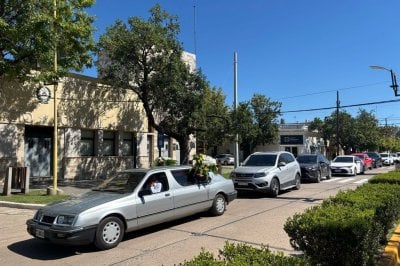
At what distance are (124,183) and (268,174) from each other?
788cm

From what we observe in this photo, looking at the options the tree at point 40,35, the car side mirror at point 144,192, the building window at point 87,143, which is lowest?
the car side mirror at point 144,192

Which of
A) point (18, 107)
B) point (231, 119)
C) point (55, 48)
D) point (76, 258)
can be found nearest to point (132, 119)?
point (231, 119)

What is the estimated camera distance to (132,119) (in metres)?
26.2

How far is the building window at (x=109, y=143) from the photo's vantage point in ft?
82.2

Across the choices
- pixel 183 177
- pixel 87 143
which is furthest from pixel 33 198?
pixel 87 143

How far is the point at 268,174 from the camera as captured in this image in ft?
53.4

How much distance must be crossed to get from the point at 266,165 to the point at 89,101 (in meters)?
11.0

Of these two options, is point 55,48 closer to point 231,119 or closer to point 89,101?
point 89,101

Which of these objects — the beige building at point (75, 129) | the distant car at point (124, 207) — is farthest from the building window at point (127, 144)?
the distant car at point (124, 207)

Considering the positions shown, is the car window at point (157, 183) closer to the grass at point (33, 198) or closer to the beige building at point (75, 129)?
the grass at point (33, 198)

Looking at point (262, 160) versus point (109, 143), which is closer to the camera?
point (262, 160)

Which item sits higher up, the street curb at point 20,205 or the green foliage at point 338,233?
the green foliage at point 338,233

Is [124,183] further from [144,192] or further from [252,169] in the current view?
[252,169]

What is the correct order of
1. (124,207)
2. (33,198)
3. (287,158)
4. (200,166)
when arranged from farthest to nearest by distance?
(287,158)
(33,198)
(200,166)
(124,207)
